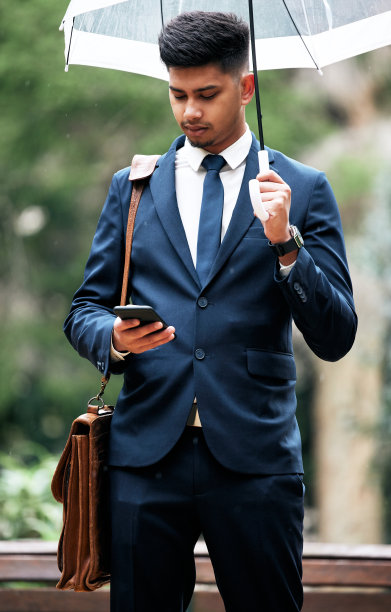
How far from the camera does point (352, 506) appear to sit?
9.05 m

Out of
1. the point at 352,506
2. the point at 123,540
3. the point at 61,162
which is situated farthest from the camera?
the point at 352,506

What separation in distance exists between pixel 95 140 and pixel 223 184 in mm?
5954

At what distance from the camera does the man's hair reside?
218 cm

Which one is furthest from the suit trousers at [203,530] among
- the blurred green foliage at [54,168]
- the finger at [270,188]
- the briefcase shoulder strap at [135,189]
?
the blurred green foliage at [54,168]

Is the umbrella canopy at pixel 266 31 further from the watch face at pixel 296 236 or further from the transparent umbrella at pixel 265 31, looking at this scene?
the watch face at pixel 296 236

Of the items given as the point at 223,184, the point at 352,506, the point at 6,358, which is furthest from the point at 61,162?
the point at 223,184

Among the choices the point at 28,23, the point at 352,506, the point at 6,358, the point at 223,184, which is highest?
the point at 28,23

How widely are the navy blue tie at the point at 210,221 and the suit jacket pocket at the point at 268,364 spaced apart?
217 millimetres

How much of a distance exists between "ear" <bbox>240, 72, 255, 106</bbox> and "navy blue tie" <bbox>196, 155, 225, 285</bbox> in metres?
0.17

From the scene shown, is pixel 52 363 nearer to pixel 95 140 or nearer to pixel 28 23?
pixel 95 140

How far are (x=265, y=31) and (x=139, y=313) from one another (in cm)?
106

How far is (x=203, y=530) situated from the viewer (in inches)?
85.3

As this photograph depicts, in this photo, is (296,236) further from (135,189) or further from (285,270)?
(135,189)

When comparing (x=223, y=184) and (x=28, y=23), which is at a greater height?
(x=28, y=23)
